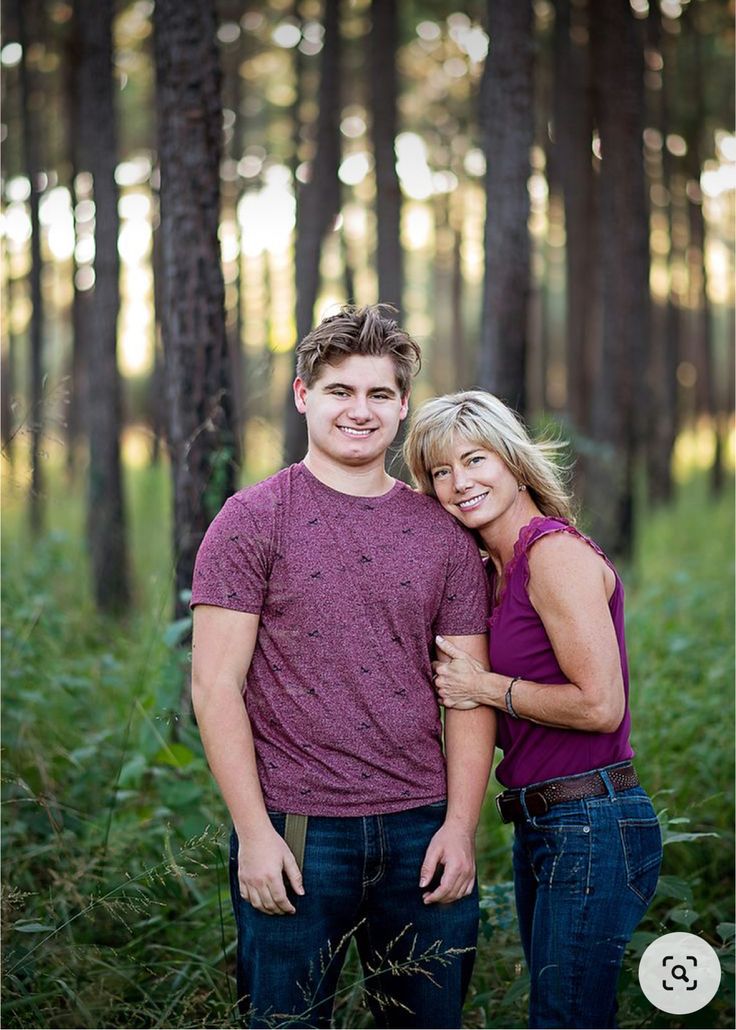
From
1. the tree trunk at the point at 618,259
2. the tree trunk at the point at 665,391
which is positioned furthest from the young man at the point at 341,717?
the tree trunk at the point at 665,391

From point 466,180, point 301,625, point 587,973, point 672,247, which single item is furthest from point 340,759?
point 466,180

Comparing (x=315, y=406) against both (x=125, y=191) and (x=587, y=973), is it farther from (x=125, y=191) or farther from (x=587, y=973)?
(x=125, y=191)

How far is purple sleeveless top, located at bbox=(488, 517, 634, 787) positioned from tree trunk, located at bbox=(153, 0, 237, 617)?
2.42 meters

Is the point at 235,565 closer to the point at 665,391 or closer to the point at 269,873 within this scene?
the point at 269,873

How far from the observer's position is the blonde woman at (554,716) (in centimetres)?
273

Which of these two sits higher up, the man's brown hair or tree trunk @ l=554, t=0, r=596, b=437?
tree trunk @ l=554, t=0, r=596, b=437

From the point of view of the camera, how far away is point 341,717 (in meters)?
2.78

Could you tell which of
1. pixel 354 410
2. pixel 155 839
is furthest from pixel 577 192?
pixel 354 410

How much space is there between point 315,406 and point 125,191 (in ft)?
61.0

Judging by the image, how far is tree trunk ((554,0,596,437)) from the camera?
13680 mm

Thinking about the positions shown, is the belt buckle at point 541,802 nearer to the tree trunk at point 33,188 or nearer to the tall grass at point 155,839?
the tall grass at point 155,839

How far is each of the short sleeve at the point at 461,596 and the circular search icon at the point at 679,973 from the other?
4.05ft

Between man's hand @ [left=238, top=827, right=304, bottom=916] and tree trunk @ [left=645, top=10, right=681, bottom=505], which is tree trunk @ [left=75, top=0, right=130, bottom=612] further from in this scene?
tree trunk @ [left=645, top=10, right=681, bottom=505]

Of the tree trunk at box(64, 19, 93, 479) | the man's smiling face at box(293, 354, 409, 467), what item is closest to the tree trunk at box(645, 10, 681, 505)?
the tree trunk at box(64, 19, 93, 479)
